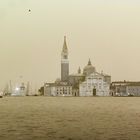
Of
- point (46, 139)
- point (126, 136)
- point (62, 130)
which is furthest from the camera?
point (62, 130)

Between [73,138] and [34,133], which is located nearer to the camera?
[73,138]

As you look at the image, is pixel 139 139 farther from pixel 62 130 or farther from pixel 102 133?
pixel 62 130

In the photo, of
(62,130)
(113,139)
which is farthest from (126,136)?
(62,130)

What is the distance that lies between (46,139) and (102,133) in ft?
16.7

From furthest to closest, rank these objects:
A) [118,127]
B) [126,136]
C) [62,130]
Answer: [118,127]
[62,130]
[126,136]

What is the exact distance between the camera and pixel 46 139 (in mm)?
26578

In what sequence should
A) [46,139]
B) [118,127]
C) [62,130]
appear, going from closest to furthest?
[46,139] < [62,130] < [118,127]

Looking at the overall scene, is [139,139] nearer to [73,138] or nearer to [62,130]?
[73,138]

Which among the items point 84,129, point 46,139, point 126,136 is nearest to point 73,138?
point 46,139

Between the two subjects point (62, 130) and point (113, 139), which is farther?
point (62, 130)

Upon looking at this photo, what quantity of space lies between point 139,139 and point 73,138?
3.83m

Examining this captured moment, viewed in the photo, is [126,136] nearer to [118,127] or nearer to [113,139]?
[113,139]

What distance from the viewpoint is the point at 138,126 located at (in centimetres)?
3541

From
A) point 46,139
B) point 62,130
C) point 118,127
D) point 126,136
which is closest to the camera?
point 46,139
